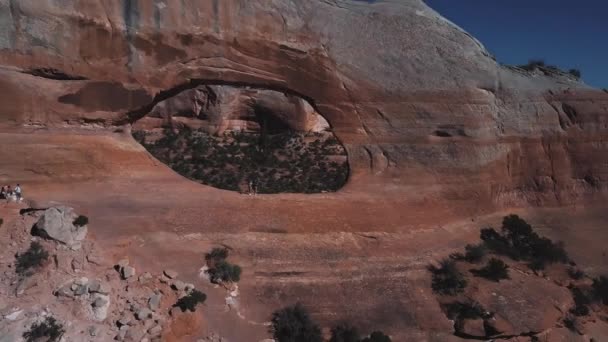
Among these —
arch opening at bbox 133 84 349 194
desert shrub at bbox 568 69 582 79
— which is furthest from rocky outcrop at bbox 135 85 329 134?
desert shrub at bbox 568 69 582 79

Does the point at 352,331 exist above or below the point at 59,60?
below

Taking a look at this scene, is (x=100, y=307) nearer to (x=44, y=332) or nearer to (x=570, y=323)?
(x=44, y=332)

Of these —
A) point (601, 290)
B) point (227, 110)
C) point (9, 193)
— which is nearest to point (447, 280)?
point (601, 290)

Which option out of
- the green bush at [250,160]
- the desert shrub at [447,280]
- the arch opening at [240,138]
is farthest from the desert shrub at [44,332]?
the arch opening at [240,138]

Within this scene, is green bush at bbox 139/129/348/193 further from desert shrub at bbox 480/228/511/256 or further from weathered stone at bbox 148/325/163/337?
weathered stone at bbox 148/325/163/337

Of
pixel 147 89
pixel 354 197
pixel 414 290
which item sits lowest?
pixel 414 290

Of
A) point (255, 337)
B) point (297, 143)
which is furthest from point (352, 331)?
point (297, 143)

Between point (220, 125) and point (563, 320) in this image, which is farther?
point (220, 125)

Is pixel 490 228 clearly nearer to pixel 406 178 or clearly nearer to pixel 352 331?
pixel 406 178
